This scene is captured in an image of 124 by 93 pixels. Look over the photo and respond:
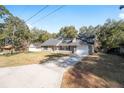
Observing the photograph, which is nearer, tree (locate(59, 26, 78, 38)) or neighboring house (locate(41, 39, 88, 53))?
neighboring house (locate(41, 39, 88, 53))

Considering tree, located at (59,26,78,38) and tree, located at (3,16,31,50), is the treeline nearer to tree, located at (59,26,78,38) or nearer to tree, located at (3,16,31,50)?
tree, located at (3,16,31,50)

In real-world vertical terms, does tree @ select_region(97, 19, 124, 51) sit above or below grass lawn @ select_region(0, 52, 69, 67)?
above

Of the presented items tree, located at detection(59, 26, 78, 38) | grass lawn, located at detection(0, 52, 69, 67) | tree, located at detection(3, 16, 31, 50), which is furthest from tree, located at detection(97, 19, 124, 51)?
tree, located at detection(3, 16, 31, 50)

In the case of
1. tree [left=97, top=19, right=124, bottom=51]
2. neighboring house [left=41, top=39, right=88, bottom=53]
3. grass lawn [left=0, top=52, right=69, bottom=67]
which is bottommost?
grass lawn [left=0, top=52, right=69, bottom=67]

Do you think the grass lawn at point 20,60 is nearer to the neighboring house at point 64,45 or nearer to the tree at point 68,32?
the neighboring house at point 64,45

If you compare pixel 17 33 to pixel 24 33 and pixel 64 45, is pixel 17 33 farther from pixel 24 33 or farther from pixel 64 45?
pixel 64 45

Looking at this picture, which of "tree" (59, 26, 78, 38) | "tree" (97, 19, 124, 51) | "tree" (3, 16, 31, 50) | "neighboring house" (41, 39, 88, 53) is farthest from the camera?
"tree" (59, 26, 78, 38)

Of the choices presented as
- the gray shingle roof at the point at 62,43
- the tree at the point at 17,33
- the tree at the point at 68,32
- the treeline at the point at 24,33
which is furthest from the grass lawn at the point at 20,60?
the tree at the point at 68,32

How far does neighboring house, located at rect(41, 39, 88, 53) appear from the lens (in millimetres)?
29245

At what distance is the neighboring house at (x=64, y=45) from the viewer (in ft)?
95.9

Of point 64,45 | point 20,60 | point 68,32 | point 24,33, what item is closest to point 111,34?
point 64,45

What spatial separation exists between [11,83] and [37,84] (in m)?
1.25
